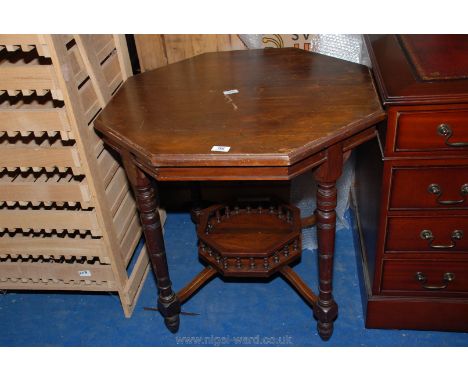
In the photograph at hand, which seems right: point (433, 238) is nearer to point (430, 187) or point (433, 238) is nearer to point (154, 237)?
point (430, 187)

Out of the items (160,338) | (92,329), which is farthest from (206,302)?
(92,329)

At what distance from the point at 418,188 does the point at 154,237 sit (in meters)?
0.90

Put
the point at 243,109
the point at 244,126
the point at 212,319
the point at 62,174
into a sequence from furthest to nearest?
1. the point at 212,319
2. the point at 62,174
3. the point at 243,109
4. the point at 244,126

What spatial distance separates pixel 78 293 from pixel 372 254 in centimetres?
127

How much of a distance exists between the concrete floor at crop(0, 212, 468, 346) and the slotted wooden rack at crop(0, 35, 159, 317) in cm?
12

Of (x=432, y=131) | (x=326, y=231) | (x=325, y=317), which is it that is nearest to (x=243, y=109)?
(x=326, y=231)

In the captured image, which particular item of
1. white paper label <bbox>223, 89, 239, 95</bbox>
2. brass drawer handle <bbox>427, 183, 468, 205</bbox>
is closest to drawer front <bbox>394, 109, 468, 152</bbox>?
brass drawer handle <bbox>427, 183, 468, 205</bbox>

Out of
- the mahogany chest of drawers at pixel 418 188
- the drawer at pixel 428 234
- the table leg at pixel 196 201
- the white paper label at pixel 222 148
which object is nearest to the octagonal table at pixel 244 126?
the white paper label at pixel 222 148

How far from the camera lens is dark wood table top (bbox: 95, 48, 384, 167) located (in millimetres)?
1391

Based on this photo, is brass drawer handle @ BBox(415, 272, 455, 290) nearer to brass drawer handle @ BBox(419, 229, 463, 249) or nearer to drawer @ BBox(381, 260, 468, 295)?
drawer @ BBox(381, 260, 468, 295)

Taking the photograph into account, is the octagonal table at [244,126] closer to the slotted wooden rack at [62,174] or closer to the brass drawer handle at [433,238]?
the slotted wooden rack at [62,174]

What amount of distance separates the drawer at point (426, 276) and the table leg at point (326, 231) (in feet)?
0.73

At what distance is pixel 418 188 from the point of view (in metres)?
1.58

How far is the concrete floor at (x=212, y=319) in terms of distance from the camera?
6.28ft
